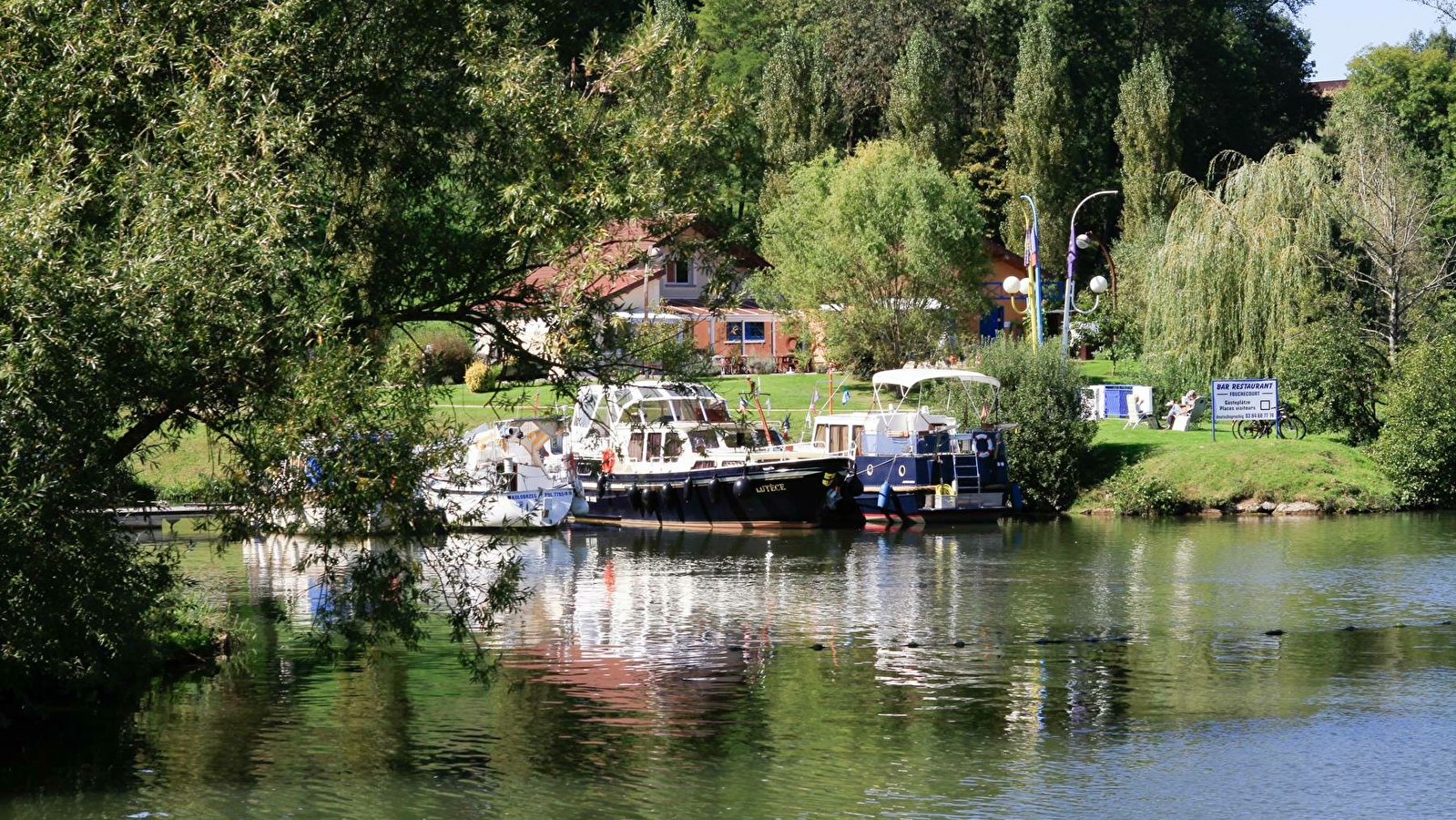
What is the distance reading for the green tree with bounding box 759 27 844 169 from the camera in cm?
6606

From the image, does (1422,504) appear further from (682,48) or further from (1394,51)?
(1394,51)

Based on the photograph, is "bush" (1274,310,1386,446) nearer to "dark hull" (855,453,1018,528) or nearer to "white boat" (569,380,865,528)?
"dark hull" (855,453,1018,528)

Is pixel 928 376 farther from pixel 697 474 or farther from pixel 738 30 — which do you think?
pixel 738 30

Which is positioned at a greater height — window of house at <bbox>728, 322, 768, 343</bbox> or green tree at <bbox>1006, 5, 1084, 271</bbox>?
green tree at <bbox>1006, 5, 1084, 271</bbox>

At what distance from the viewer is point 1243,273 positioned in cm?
4397

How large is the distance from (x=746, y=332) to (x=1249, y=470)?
28.3m

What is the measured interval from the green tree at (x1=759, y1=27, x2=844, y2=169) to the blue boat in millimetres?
25739

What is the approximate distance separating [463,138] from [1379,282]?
32.6 metres

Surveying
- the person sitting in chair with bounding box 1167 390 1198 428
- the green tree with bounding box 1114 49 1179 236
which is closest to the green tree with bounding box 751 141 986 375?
the person sitting in chair with bounding box 1167 390 1198 428

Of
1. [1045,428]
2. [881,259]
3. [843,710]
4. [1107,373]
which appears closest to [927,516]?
[1045,428]

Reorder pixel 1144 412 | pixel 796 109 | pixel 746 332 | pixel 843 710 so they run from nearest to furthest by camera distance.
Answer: pixel 843 710
pixel 1144 412
pixel 796 109
pixel 746 332

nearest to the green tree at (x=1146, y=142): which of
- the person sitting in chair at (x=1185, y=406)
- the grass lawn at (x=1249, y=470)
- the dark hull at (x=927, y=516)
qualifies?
the person sitting in chair at (x=1185, y=406)

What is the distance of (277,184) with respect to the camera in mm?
15367

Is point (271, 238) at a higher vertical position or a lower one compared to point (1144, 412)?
higher
